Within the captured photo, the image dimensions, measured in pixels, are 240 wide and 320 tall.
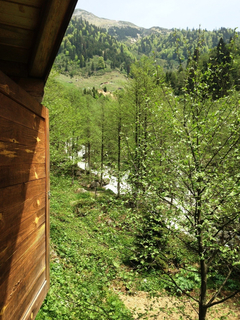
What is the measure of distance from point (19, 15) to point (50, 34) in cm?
23

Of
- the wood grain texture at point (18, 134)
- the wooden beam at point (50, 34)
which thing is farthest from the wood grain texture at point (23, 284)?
the wooden beam at point (50, 34)

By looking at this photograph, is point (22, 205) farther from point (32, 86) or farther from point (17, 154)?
point (32, 86)

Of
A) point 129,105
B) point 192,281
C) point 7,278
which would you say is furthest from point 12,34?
point 129,105

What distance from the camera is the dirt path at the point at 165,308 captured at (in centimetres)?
627

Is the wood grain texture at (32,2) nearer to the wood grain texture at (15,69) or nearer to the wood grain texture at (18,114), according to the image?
the wood grain texture at (18,114)

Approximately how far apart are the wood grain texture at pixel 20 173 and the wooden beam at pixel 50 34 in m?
1.00

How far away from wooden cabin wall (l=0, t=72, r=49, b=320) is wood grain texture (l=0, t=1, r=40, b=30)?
500 mm

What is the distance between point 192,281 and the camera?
8609 millimetres

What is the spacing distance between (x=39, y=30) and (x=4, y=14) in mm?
240

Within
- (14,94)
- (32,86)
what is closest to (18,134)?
(14,94)


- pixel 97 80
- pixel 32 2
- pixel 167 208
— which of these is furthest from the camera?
pixel 97 80

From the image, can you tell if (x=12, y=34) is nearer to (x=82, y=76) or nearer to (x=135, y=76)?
(x=135, y=76)

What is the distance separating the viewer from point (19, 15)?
1.35 meters

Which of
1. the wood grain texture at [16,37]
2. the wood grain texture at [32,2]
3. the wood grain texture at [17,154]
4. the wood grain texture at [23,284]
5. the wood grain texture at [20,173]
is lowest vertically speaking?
the wood grain texture at [23,284]
